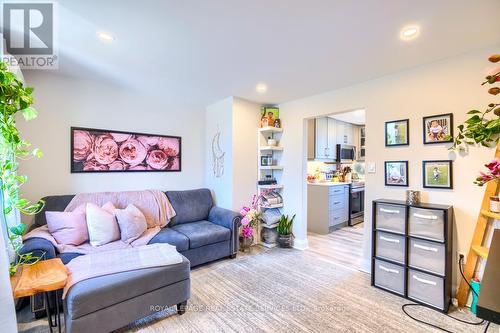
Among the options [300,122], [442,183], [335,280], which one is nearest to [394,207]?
[442,183]

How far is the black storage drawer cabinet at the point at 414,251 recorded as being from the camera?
80.7 inches

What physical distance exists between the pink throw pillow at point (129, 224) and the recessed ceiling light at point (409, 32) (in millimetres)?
3169

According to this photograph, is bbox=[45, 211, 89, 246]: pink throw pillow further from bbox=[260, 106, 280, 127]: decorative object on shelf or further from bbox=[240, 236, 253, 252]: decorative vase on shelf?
bbox=[260, 106, 280, 127]: decorative object on shelf

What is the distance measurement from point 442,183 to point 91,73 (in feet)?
13.2

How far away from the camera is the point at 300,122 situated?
3.63 metres

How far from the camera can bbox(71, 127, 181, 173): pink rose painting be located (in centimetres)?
289

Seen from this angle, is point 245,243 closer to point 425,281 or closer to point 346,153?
point 425,281

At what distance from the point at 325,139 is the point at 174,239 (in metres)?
3.67

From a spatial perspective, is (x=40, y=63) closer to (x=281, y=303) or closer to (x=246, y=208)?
(x=246, y=208)

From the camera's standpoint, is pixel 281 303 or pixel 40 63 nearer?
pixel 281 303

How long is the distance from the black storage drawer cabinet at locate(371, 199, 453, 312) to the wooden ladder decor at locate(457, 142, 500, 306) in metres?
0.12

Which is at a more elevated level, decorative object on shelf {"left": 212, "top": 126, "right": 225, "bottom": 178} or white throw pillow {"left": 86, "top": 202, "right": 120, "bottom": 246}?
decorative object on shelf {"left": 212, "top": 126, "right": 225, "bottom": 178}

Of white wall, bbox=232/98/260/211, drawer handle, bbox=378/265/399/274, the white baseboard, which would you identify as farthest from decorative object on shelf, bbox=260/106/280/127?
drawer handle, bbox=378/265/399/274

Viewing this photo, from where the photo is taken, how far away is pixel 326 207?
435 centimetres
